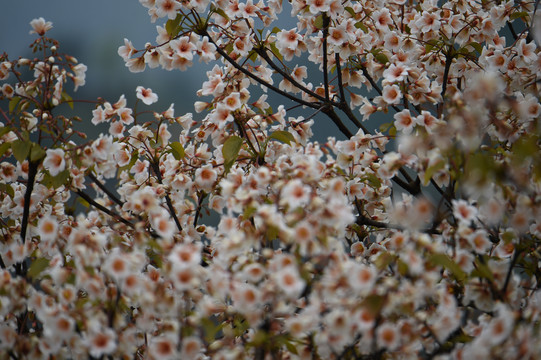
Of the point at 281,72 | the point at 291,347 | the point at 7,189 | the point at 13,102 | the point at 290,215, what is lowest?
the point at 291,347

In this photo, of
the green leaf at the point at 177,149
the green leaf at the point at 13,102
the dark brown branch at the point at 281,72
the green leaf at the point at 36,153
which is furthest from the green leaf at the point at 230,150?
the green leaf at the point at 13,102

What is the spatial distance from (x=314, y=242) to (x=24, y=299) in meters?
0.65

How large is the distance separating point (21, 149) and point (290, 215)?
2.67 ft

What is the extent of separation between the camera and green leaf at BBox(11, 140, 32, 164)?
148cm

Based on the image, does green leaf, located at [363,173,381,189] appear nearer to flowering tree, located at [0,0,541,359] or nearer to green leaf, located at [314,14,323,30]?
flowering tree, located at [0,0,541,359]

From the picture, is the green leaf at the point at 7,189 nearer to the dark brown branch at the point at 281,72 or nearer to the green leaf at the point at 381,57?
the dark brown branch at the point at 281,72

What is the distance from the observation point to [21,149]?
1482 millimetres

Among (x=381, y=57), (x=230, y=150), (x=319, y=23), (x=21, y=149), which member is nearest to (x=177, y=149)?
(x=230, y=150)

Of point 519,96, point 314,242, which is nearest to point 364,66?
point 519,96

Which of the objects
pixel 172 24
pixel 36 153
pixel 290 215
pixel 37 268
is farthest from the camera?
pixel 172 24

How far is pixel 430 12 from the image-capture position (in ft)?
6.89

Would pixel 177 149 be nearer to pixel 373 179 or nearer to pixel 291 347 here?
pixel 373 179

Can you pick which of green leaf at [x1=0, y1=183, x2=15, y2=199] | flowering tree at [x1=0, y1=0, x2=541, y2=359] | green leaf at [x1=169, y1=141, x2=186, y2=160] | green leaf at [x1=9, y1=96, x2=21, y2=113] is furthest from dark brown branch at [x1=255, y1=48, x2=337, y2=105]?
green leaf at [x1=0, y1=183, x2=15, y2=199]

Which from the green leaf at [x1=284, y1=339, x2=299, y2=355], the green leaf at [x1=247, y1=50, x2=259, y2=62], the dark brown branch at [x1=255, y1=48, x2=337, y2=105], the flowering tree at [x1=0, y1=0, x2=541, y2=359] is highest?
the green leaf at [x1=247, y1=50, x2=259, y2=62]
